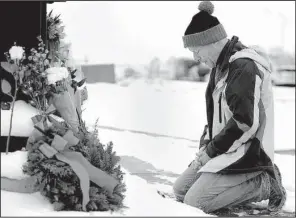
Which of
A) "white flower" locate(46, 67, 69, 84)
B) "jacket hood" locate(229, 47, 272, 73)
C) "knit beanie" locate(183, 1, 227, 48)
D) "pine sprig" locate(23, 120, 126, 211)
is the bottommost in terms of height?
"pine sprig" locate(23, 120, 126, 211)

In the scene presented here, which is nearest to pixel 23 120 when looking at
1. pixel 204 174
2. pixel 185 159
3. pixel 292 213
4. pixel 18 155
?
pixel 18 155

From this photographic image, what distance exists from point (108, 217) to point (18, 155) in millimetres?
594

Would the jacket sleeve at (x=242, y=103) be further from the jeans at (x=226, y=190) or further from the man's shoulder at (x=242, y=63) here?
the jeans at (x=226, y=190)

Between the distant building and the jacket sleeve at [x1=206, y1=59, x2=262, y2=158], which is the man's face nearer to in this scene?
the jacket sleeve at [x1=206, y1=59, x2=262, y2=158]

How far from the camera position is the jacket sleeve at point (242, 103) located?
3469 mm

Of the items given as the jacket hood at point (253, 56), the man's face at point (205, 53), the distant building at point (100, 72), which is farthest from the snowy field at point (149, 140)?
the distant building at point (100, 72)

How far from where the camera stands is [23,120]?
2760 millimetres

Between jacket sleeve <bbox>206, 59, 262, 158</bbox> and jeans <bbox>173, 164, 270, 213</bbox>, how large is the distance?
263 mm

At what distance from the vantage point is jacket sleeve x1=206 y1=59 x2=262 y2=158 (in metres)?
3.47

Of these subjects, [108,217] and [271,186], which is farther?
[271,186]

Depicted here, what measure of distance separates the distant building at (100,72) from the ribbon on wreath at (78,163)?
13.2m

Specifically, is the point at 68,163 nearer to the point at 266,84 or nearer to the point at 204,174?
the point at 204,174

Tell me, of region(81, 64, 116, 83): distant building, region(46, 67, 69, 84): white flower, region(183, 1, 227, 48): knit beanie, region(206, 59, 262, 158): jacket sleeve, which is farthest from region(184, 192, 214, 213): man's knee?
region(81, 64, 116, 83): distant building

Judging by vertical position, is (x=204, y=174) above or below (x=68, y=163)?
below
